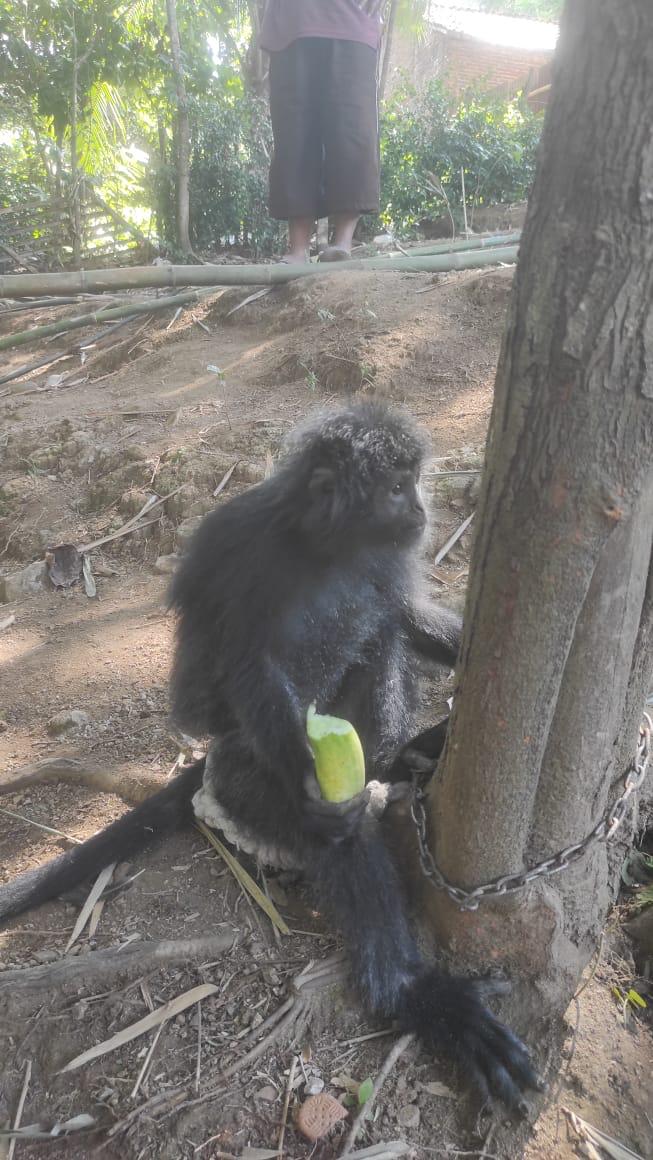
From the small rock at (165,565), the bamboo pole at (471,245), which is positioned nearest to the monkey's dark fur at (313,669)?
the small rock at (165,565)

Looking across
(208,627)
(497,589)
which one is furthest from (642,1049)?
(208,627)

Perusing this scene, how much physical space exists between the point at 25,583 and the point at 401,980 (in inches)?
161

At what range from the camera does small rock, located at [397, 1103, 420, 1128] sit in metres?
2.03

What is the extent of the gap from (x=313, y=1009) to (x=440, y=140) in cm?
1319

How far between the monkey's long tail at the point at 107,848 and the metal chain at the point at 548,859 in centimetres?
108

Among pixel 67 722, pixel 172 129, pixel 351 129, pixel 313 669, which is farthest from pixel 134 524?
pixel 172 129

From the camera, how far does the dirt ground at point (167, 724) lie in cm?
208

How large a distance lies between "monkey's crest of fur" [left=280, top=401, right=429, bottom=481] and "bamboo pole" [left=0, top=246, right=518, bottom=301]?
4.91m

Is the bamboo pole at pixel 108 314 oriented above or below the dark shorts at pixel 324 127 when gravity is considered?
below

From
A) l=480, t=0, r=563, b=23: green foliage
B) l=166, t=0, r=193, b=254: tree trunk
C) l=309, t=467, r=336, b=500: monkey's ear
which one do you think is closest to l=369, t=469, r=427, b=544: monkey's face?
l=309, t=467, r=336, b=500: monkey's ear

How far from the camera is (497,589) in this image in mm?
1738

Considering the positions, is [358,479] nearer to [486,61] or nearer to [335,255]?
[335,255]

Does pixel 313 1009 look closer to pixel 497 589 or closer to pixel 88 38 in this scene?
pixel 497 589

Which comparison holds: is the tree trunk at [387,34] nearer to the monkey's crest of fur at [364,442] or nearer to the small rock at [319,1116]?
the monkey's crest of fur at [364,442]
